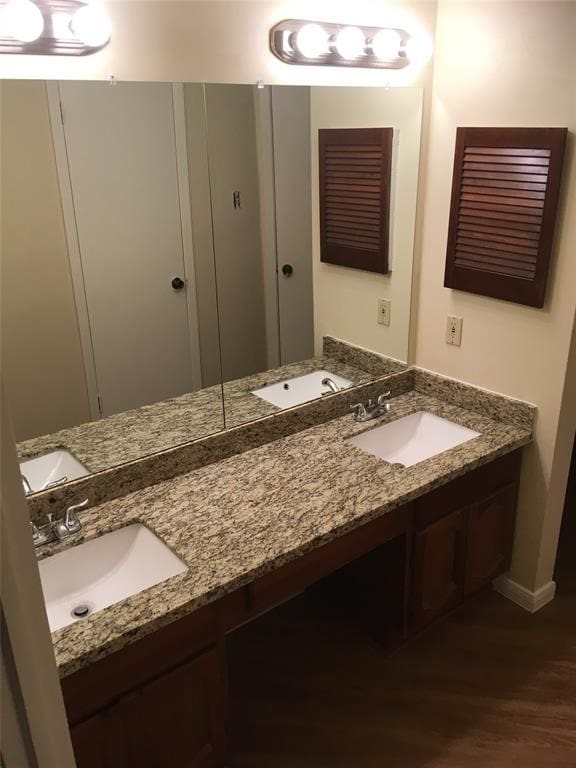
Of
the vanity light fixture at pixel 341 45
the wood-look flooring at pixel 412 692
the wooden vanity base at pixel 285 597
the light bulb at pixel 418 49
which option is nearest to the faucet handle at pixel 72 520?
the wooden vanity base at pixel 285 597

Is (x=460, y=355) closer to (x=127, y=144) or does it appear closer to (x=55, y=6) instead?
(x=127, y=144)

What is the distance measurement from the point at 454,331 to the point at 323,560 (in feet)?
3.58

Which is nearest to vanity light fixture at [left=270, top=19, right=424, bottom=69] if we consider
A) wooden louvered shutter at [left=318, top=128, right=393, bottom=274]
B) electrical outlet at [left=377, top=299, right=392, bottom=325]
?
wooden louvered shutter at [left=318, top=128, right=393, bottom=274]

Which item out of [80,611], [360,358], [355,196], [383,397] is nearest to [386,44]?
[355,196]

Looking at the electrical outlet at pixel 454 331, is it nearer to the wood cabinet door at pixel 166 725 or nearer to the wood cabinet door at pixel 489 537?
the wood cabinet door at pixel 489 537

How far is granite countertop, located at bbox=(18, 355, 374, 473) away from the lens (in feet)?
6.07

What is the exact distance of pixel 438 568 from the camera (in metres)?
2.27

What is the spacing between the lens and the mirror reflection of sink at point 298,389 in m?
2.28

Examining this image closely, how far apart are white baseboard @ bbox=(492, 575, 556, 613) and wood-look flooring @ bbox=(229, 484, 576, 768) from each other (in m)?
0.03

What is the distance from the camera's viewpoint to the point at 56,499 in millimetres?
1782

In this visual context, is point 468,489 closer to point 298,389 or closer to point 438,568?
point 438,568

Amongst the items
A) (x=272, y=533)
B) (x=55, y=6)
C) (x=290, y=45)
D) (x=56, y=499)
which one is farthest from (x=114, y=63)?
(x=272, y=533)

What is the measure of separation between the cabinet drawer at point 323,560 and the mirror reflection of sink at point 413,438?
384 mm

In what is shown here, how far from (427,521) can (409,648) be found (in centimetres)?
58
